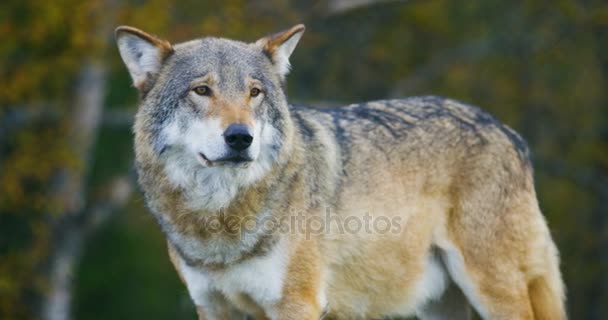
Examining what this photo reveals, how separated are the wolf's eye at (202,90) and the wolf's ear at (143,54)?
39 cm

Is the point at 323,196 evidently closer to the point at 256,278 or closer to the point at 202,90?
the point at 256,278

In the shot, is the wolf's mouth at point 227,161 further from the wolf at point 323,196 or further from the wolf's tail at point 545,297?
the wolf's tail at point 545,297

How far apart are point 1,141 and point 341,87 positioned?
239 inches

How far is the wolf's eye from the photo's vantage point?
5.48 meters

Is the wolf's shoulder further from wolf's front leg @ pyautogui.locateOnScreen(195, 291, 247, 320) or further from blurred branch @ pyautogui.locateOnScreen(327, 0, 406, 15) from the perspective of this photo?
blurred branch @ pyautogui.locateOnScreen(327, 0, 406, 15)

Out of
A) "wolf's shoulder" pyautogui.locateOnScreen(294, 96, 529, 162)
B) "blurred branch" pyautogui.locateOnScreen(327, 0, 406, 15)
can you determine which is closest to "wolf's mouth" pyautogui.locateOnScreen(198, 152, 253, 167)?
"wolf's shoulder" pyautogui.locateOnScreen(294, 96, 529, 162)

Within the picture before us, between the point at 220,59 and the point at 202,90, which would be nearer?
the point at 202,90

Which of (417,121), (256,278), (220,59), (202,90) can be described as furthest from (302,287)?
(417,121)

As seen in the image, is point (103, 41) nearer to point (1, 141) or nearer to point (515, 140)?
point (1, 141)

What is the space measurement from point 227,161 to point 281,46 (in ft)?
3.25

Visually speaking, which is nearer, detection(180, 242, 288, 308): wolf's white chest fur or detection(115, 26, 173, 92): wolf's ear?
detection(180, 242, 288, 308): wolf's white chest fur

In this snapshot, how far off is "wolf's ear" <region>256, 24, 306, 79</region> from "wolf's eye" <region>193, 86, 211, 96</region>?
561mm

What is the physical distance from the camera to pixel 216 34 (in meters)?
12.6

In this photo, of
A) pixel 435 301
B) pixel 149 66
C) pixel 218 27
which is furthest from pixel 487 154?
pixel 218 27
